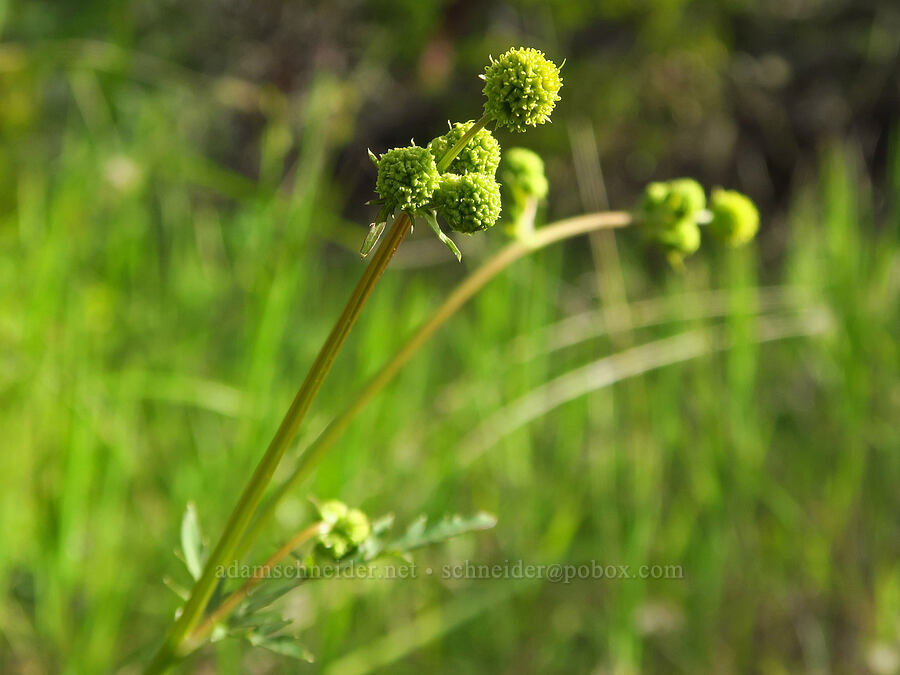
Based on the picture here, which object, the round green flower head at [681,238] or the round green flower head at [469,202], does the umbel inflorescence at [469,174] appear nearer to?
the round green flower head at [469,202]

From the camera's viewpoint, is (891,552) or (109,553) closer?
(109,553)

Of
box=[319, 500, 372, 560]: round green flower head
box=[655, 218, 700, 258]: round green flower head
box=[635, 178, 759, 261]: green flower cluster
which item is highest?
box=[635, 178, 759, 261]: green flower cluster

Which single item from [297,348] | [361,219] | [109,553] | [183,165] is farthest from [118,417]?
[361,219]

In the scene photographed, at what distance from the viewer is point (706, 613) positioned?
1962 mm

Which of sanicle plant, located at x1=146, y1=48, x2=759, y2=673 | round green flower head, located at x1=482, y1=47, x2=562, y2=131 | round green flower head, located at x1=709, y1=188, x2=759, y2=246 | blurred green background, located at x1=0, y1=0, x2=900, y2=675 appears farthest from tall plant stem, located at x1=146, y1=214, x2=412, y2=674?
blurred green background, located at x1=0, y1=0, x2=900, y2=675

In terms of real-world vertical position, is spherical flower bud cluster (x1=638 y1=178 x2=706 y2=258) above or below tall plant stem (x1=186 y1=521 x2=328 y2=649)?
above

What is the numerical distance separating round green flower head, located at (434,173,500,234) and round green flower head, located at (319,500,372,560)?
0.38 m

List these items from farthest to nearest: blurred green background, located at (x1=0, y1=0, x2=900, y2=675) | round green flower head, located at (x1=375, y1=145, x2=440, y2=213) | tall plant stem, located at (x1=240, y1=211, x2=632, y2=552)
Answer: blurred green background, located at (x1=0, y1=0, x2=900, y2=675) → tall plant stem, located at (x1=240, y1=211, x2=632, y2=552) → round green flower head, located at (x1=375, y1=145, x2=440, y2=213)

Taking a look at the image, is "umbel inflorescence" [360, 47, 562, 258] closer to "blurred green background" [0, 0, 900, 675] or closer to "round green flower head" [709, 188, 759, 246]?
"round green flower head" [709, 188, 759, 246]

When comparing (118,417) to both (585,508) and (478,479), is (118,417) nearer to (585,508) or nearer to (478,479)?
(478,479)

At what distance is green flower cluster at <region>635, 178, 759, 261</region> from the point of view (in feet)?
3.44

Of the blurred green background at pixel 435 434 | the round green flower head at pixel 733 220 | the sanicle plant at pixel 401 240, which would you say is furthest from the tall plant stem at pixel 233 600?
the blurred green background at pixel 435 434

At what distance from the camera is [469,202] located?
72 centimetres

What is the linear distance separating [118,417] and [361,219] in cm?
329
